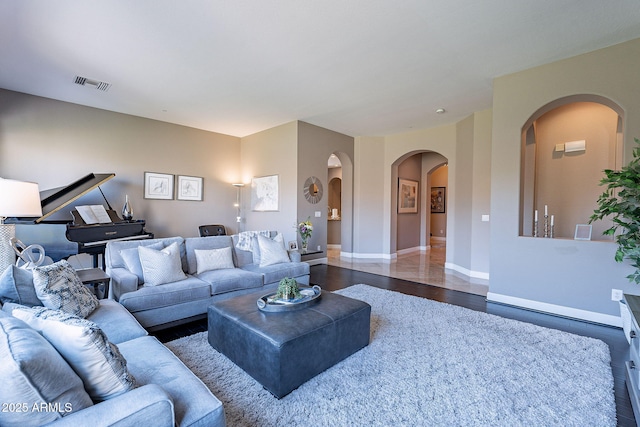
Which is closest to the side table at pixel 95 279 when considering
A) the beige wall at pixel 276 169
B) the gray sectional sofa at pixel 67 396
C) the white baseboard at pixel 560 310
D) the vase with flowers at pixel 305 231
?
the gray sectional sofa at pixel 67 396

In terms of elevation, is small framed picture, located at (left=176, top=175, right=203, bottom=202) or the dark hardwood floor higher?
small framed picture, located at (left=176, top=175, right=203, bottom=202)

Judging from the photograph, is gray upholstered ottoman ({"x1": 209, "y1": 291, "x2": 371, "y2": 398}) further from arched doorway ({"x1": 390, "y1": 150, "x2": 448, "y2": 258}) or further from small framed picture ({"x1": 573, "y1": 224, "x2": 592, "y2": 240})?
arched doorway ({"x1": 390, "y1": 150, "x2": 448, "y2": 258})

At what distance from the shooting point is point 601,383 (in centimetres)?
208

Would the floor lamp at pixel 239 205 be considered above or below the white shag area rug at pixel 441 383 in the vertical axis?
above

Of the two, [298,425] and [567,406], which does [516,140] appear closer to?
[567,406]

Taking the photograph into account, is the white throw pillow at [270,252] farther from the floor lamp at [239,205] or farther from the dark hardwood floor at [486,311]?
the floor lamp at [239,205]

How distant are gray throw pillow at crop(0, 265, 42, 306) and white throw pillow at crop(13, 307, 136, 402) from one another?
33.9 inches

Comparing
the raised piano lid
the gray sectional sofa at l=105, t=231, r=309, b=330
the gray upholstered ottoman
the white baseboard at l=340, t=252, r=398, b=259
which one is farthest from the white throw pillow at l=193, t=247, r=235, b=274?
the white baseboard at l=340, t=252, r=398, b=259

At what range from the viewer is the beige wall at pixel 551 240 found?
10.3ft

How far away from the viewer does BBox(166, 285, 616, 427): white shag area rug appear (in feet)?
5.73

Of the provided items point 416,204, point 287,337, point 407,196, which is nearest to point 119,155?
point 287,337

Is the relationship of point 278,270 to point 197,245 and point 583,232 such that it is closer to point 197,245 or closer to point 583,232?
point 197,245

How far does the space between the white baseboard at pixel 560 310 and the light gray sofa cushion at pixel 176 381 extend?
3.91 m

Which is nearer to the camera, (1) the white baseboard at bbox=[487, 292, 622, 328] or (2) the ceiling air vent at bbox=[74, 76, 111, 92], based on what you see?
(1) the white baseboard at bbox=[487, 292, 622, 328]
